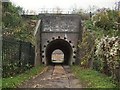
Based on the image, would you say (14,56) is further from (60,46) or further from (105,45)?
(60,46)

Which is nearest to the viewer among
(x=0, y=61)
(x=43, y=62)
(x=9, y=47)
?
(x=0, y=61)

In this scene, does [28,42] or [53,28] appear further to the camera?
[53,28]

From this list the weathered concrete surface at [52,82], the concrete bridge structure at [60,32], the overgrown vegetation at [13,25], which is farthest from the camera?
the concrete bridge structure at [60,32]

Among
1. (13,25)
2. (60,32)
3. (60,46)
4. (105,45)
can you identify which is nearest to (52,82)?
(105,45)

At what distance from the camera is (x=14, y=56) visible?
17.7m

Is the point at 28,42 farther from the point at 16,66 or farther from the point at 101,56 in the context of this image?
the point at 101,56

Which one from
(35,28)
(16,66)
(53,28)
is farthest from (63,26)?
(16,66)

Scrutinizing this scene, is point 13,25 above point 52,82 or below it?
above

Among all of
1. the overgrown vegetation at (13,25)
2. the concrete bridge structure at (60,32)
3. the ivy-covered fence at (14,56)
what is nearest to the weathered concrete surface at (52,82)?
the ivy-covered fence at (14,56)

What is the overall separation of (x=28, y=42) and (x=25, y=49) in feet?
4.09

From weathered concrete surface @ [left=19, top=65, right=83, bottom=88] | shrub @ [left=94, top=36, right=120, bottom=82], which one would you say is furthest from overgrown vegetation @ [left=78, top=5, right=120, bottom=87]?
weathered concrete surface @ [left=19, top=65, right=83, bottom=88]

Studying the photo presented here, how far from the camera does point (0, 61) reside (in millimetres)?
13812

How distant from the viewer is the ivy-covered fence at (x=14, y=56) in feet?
51.0

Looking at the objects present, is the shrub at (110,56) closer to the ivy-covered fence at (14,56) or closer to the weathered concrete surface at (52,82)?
the weathered concrete surface at (52,82)
